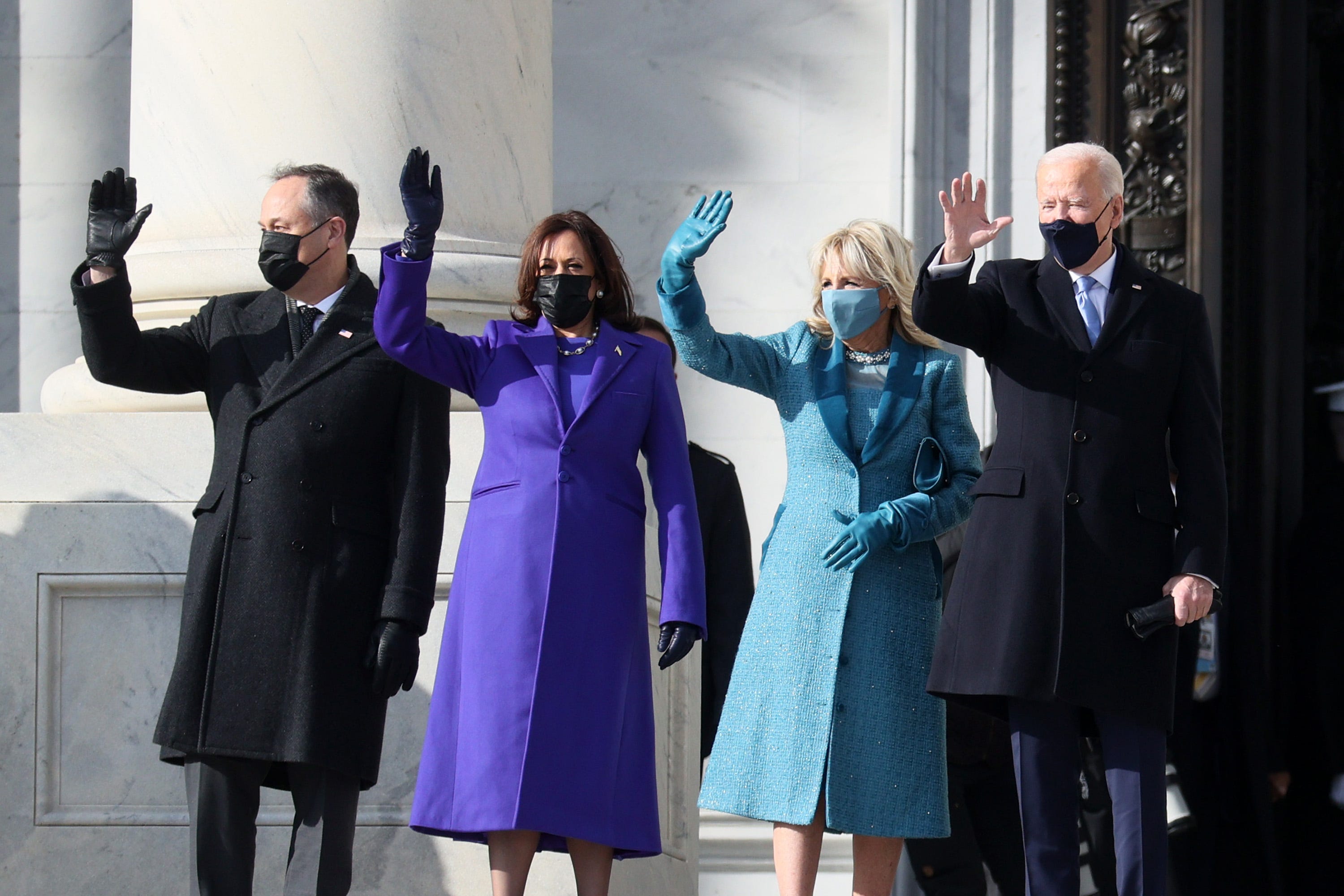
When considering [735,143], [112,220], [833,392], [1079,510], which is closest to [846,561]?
[833,392]

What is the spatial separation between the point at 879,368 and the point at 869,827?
3.75 feet

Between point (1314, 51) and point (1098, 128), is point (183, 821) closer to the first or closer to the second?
point (1098, 128)

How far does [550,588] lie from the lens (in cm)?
455

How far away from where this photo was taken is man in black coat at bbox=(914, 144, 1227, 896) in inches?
172

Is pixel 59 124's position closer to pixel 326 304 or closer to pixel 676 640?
pixel 326 304

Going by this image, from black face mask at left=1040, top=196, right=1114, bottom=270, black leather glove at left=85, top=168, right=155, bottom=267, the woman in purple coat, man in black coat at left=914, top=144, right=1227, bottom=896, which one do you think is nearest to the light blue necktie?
man in black coat at left=914, top=144, right=1227, bottom=896

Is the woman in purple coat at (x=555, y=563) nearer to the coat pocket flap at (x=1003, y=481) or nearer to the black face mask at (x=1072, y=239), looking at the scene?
the coat pocket flap at (x=1003, y=481)

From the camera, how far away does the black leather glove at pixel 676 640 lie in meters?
4.48

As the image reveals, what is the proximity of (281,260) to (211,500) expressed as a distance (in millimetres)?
572

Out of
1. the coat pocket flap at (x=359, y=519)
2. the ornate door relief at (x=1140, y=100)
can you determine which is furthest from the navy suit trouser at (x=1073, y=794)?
the ornate door relief at (x=1140, y=100)

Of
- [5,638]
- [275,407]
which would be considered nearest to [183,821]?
[5,638]

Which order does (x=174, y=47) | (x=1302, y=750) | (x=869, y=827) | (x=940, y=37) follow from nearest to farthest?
1. (x=869, y=827)
2. (x=174, y=47)
3. (x=1302, y=750)
4. (x=940, y=37)

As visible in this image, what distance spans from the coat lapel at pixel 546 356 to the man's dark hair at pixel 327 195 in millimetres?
484

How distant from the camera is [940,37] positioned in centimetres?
739
